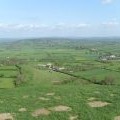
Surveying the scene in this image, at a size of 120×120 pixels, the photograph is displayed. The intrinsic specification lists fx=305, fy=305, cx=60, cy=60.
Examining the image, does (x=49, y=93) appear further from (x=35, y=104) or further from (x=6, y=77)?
(x=6, y=77)

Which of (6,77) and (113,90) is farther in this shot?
(6,77)

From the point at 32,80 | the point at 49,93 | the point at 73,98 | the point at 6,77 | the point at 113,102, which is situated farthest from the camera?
the point at 6,77

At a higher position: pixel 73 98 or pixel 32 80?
pixel 73 98

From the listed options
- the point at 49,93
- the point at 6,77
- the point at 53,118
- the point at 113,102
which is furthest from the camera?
the point at 6,77

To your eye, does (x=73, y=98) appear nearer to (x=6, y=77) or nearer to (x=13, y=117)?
(x=13, y=117)

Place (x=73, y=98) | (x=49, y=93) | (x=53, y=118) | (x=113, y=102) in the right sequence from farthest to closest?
(x=49, y=93) → (x=73, y=98) → (x=113, y=102) → (x=53, y=118)

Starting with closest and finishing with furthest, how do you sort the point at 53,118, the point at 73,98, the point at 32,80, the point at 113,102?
the point at 53,118
the point at 113,102
the point at 73,98
the point at 32,80

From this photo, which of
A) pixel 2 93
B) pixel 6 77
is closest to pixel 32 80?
pixel 6 77

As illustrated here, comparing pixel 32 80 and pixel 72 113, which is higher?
pixel 72 113

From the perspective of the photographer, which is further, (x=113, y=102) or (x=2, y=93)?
(x=2, y=93)
